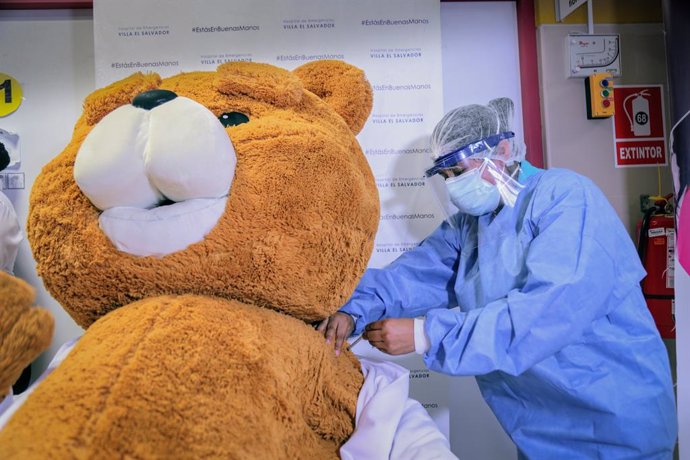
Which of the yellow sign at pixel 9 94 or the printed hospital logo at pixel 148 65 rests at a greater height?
the printed hospital logo at pixel 148 65

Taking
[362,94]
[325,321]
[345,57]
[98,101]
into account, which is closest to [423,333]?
[325,321]

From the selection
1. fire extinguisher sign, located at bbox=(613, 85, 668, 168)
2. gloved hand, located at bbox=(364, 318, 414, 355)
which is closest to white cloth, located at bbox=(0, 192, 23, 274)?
gloved hand, located at bbox=(364, 318, 414, 355)

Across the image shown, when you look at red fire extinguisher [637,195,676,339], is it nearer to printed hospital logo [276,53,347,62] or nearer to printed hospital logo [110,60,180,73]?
printed hospital logo [276,53,347,62]

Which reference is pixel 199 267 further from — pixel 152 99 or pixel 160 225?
pixel 152 99

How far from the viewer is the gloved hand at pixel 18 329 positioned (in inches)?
18.5

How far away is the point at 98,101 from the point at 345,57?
1104 millimetres

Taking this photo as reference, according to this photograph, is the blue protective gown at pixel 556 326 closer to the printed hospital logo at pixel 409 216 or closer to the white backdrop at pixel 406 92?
the printed hospital logo at pixel 409 216

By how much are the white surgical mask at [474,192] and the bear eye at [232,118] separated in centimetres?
61

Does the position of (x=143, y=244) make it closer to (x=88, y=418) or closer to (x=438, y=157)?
(x=88, y=418)

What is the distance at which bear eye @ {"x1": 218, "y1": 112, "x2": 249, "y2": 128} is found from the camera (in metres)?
0.76

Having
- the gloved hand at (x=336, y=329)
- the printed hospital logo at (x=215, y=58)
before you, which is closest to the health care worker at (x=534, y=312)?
the gloved hand at (x=336, y=329)

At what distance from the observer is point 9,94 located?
1726 mm

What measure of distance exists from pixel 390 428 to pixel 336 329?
0.65ft

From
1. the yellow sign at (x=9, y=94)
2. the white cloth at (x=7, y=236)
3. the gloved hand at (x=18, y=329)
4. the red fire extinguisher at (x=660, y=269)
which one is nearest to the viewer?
the gloved hand at (x=18, y=329)
